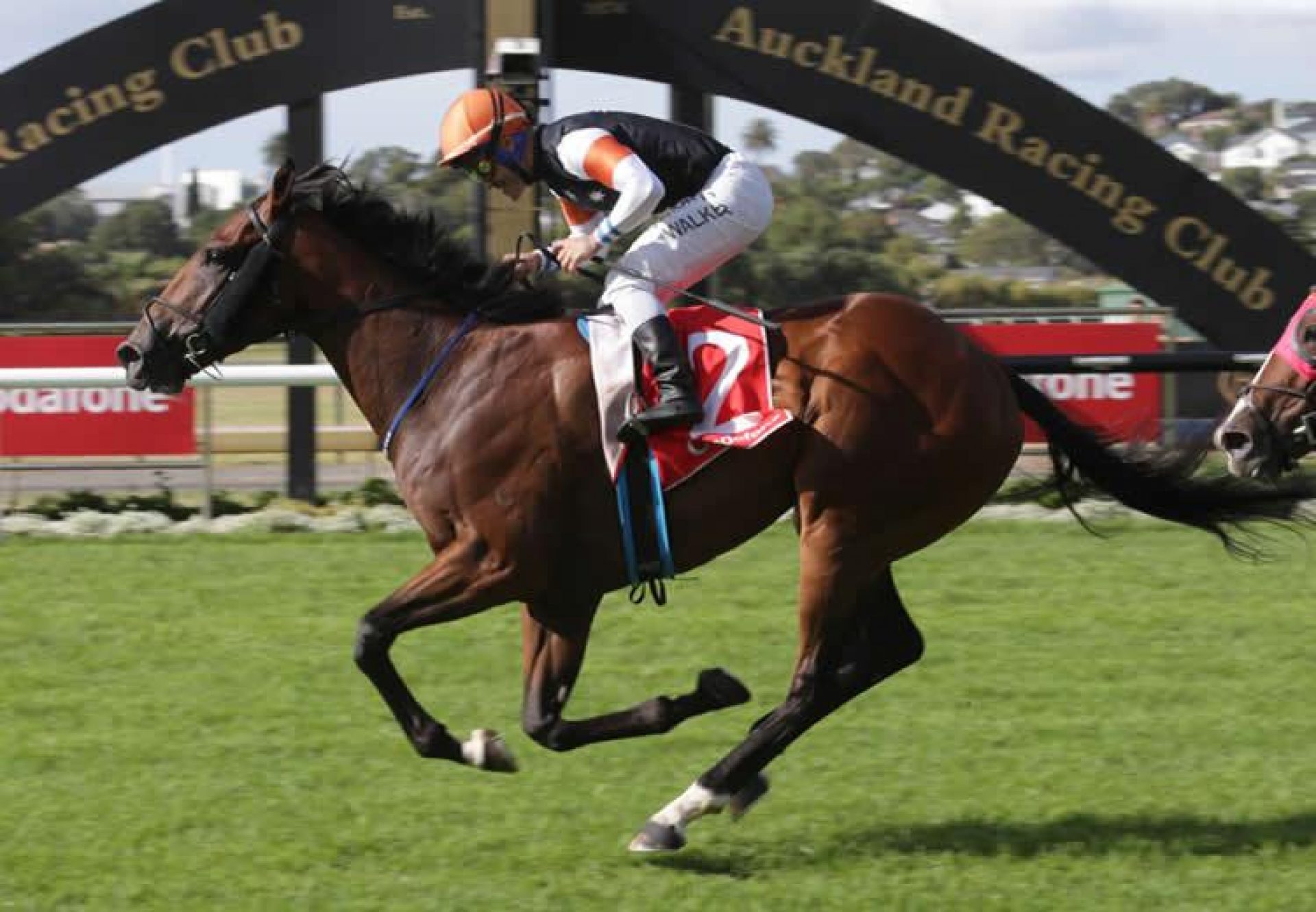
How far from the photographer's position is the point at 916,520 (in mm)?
4891

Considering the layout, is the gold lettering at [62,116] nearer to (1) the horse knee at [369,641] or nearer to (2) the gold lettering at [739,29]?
(2) the gold lettering at [739,29]

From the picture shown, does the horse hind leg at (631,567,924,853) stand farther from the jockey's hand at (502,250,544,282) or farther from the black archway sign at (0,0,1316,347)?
the black archway sign at (0,0,1316,347)

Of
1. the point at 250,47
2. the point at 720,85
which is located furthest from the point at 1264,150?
the point at 250,47

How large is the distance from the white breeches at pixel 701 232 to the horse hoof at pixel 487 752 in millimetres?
1094

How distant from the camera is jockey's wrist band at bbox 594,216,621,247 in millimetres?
4727

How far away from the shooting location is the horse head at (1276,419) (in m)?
6.07

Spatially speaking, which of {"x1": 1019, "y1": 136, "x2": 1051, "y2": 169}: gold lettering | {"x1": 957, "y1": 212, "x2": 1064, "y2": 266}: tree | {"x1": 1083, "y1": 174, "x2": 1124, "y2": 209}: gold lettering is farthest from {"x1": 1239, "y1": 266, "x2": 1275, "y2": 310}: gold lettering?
{"x1": 957, "y1": 212, "x2": 1064, "y2": 266}: tree

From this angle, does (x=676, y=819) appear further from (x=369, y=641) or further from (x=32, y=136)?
(x=32, y=136)

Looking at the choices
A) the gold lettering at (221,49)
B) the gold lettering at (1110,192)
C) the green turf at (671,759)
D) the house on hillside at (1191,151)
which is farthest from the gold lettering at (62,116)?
the house on hillside at (1191,151)

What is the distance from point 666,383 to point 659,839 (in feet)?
3.47

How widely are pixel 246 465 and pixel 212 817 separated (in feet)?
19.7

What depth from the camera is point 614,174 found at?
471 cm

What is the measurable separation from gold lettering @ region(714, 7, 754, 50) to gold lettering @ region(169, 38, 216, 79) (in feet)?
9.06

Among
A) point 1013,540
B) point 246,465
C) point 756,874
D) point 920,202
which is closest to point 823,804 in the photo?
point 756,874
